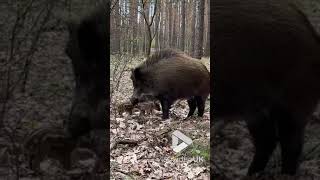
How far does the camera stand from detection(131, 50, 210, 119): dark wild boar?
7.52m

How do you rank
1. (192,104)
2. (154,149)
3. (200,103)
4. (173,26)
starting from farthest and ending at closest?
(173,26) → (192,104) → (200,103) → (154,149)

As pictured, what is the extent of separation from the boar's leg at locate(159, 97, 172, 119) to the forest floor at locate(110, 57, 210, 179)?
138mm

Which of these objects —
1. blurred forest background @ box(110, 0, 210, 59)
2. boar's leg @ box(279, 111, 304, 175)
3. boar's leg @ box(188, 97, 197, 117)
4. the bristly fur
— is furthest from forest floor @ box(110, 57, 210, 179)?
blurred forest background @ box(110, 0, 210, 59)

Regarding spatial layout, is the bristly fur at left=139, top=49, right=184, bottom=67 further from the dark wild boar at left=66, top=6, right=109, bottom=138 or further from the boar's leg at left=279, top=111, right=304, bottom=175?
the boar's leg at left=279, top=111, right=304, bottom=175

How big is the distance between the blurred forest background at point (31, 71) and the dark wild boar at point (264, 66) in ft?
2.28

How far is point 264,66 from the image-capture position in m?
2.18

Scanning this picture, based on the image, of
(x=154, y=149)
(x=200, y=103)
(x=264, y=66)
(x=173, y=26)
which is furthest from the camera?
(x=173, y=26)

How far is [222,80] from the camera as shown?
7.20ft

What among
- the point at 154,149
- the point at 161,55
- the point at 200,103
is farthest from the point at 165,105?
the point at 154,149

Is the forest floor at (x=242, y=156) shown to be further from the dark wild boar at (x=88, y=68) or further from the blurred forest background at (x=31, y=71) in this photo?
the blurred forest background at (x=31, y=71)

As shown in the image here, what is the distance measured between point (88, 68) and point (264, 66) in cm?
→ 88

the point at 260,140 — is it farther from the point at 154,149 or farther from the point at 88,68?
the point at 154,149

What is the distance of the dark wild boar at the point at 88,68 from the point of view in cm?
224

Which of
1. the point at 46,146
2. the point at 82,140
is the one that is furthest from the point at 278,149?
the point at 46,146
